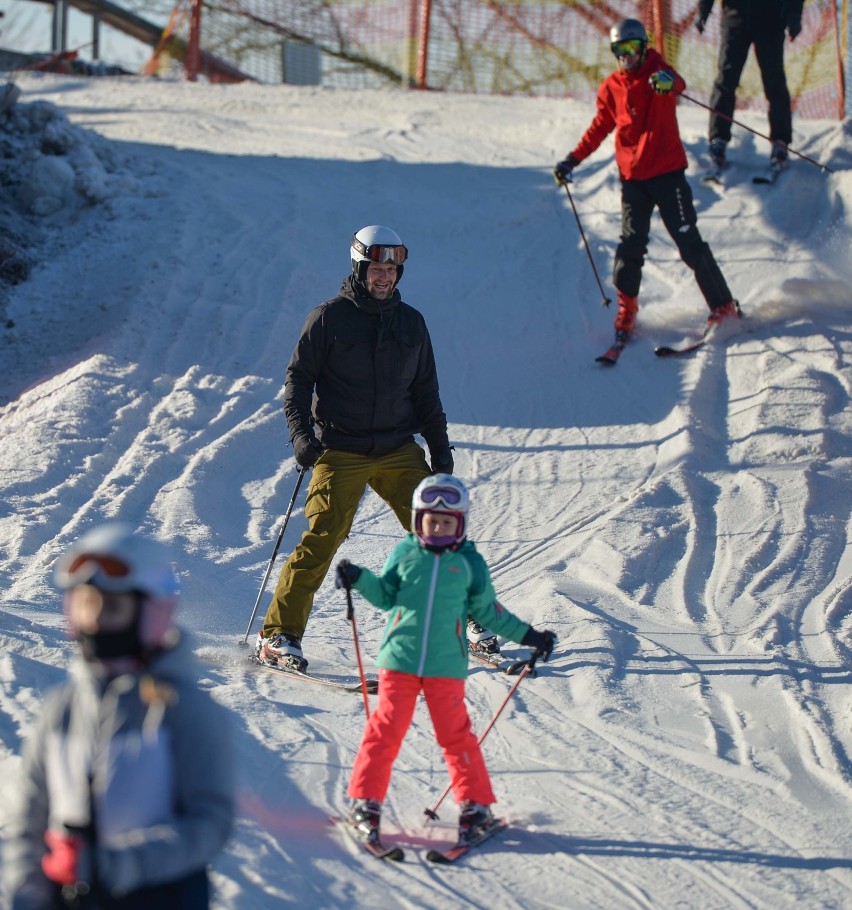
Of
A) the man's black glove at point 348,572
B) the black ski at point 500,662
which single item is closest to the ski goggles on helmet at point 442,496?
the man's black glove at point 348,572

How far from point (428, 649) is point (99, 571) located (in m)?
2.06

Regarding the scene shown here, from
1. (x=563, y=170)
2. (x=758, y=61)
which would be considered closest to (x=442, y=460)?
(x=563, y=170)

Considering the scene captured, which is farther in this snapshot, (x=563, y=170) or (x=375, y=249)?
(x=563, y=170)

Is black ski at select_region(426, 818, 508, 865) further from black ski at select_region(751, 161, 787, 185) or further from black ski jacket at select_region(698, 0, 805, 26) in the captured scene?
black ski jacket at select_region(698, 0, 805, 26)

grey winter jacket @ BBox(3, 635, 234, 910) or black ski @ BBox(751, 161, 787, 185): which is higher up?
black ski @ BBox(751, 161, 787, 185)

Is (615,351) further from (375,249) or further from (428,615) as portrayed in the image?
(428,615)

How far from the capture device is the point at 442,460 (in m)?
6.42

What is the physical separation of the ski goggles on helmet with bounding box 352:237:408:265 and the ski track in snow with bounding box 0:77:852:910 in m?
2.06

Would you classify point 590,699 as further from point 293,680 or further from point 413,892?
point 413,892

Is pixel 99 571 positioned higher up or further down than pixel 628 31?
further down

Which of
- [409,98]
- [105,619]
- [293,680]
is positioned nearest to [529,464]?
[293,680]

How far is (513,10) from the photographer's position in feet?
58.7

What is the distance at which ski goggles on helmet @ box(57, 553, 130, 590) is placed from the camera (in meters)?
2.69

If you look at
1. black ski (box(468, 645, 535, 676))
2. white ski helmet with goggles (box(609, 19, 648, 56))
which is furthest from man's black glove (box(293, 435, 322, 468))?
white ski helmet with goggles (box(609, 19, 648, 56))
